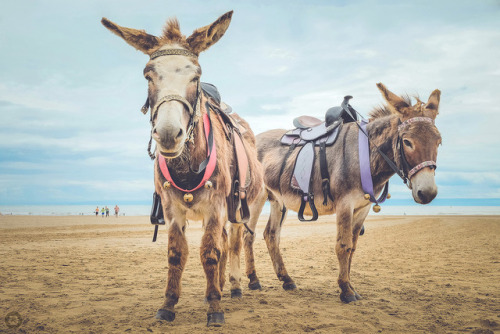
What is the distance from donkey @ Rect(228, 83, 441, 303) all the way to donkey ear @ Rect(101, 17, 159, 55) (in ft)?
11.2

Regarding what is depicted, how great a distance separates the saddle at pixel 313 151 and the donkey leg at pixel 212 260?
242 cm

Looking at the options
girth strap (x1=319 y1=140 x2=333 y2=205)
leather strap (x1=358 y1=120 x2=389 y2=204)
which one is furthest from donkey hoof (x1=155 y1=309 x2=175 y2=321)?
leather strap (x1=358 y1=120 x2=389 y2=204)

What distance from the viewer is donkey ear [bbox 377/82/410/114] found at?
16.4ft

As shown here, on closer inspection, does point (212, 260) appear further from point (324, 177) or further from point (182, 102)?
point (324, 177)

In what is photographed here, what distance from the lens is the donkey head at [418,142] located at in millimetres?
4480

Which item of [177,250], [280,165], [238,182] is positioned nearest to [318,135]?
[280,165]

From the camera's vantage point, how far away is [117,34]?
139 inches

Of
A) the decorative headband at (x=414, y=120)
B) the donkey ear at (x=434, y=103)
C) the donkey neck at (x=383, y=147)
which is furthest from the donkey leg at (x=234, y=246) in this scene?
the donkey ear at (x=434, y=103)

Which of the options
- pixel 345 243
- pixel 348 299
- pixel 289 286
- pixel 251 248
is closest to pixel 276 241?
pixel 251 248

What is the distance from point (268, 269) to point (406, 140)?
477 cm

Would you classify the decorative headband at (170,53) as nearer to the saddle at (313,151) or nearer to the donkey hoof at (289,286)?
the saddle at (313,151)

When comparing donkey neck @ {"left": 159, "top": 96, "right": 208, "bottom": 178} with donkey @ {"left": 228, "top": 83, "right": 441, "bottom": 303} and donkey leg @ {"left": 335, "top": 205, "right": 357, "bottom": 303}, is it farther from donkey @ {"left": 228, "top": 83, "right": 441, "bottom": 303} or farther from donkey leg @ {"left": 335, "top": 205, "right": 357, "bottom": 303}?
donkey leg @ {"left": 335, "top": 205, "right": 357, "bottom": 303}

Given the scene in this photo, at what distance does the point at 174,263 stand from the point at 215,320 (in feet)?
2.56

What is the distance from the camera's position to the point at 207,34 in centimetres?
352
